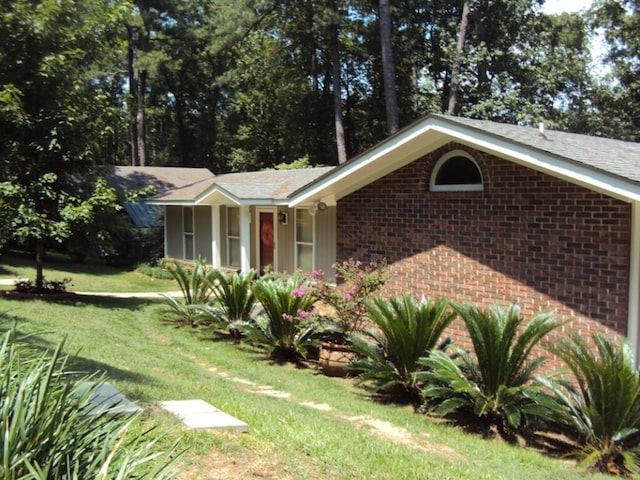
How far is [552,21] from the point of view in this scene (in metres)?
34.1

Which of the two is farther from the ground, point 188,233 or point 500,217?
point 500,217

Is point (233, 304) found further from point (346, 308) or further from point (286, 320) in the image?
point (346, 308)

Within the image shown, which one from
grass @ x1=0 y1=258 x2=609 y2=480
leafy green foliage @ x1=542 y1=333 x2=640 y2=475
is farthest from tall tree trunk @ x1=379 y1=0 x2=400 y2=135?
leafy green foliage @ x1=542 y1=333 x2=640 y2=475

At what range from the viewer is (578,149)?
29.1 feet

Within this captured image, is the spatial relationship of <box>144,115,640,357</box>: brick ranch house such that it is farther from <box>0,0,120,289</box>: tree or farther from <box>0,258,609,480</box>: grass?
<box>0,0,120,289</box>: tree

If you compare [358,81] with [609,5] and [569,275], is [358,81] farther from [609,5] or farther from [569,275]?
[569,275]

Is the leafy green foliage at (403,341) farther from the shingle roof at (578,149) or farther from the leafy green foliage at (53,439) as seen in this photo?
the leafy green foliage at (53,439)

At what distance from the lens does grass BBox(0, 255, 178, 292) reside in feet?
62.6

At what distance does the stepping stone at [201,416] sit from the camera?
5.34 metres

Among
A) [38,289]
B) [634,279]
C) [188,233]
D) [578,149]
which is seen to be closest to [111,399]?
[634,279]

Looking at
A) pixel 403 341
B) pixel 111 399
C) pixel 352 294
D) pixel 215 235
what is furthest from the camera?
pixel 215 235

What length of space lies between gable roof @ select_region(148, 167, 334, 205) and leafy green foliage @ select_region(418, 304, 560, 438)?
303 inches

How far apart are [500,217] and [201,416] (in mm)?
5658

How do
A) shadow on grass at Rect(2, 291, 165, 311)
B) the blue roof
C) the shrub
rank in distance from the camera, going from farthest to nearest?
the blue roof → the shrub → shadow on grass at Rect(2, 291, 165, 311)
